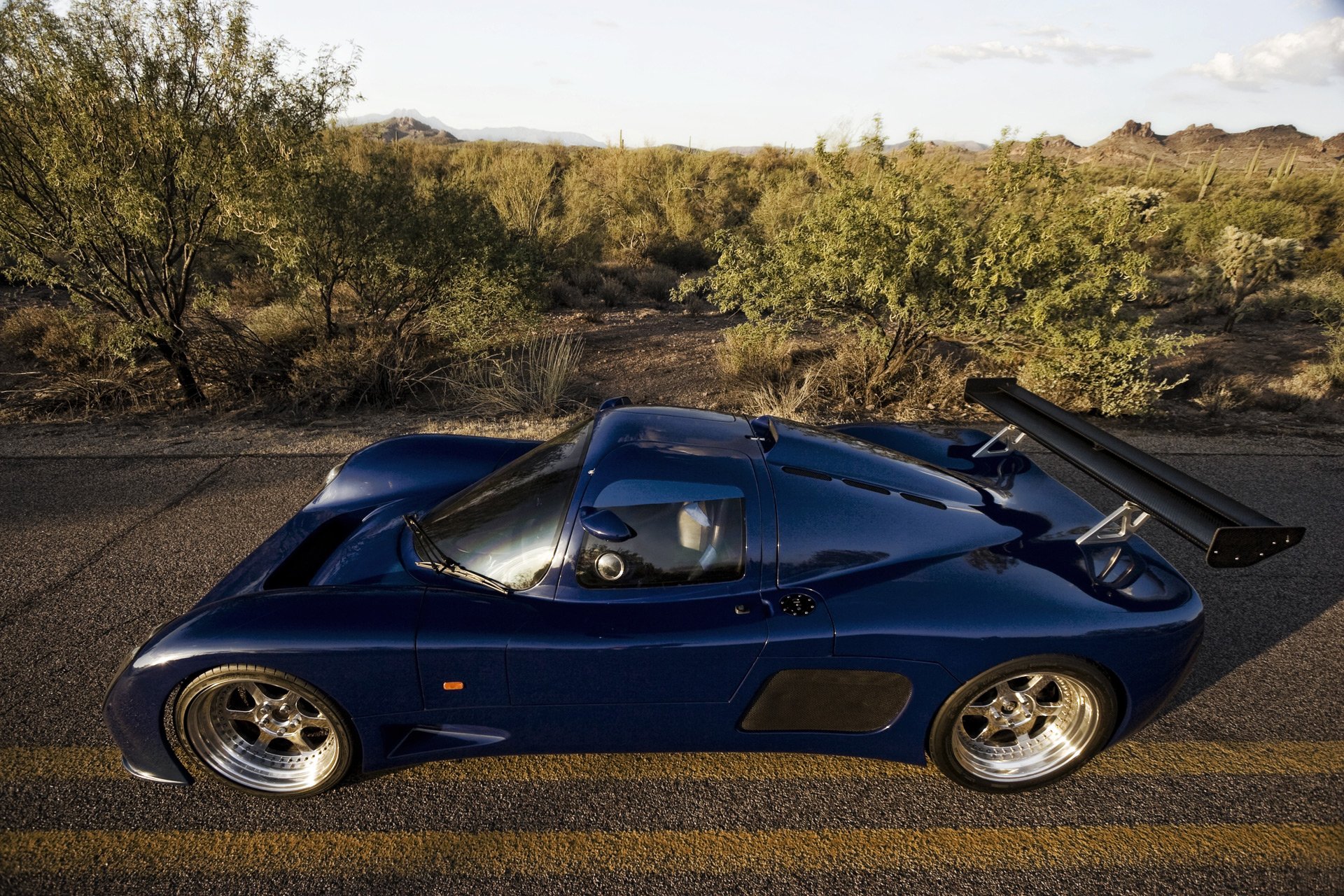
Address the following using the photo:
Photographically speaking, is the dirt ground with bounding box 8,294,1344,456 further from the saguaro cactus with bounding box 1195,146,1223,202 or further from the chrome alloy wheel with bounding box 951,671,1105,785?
the saguaro cactus with bounding box 1195,146,1223,202

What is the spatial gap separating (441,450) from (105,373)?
239 inches

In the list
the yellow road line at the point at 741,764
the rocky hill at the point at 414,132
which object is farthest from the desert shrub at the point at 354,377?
the rocky hill at the point at 414,132

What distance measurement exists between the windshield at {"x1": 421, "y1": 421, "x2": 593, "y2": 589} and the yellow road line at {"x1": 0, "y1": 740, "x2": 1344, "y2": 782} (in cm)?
75

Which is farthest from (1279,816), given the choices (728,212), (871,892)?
(728,212)

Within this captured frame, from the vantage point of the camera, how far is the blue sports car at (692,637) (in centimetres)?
228

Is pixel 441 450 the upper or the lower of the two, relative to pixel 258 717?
upper

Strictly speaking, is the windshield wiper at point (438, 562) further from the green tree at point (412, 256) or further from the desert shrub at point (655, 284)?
the desert shrub at point (655, 284)

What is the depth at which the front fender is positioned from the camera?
2.23 m

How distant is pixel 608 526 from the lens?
227 centimetres

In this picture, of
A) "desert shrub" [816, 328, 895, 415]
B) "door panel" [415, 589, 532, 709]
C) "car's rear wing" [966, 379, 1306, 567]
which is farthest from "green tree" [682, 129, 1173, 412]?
"door panel" [415, 589, 532, 709]

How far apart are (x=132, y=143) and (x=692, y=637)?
741 centimetres

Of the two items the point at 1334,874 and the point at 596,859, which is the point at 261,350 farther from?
the point at 1334,874

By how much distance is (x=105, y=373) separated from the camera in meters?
7.29

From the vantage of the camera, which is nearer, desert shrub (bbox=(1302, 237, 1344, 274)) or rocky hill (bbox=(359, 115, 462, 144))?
desert shrub (bbox=(1302, 237, 1344, 274))
